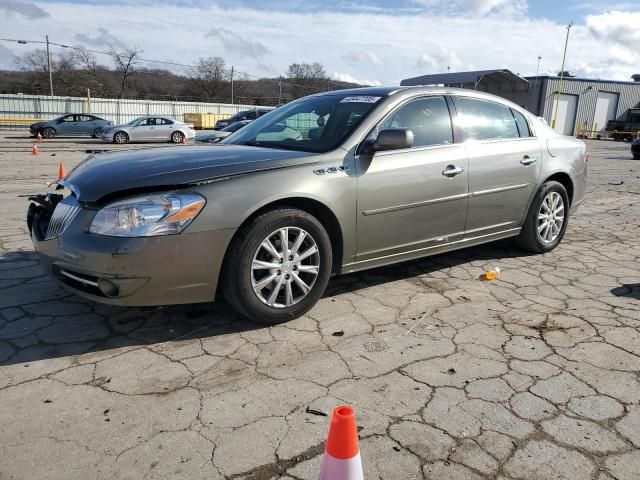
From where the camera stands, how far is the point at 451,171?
4188mm

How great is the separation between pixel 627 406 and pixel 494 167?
2.44 meters

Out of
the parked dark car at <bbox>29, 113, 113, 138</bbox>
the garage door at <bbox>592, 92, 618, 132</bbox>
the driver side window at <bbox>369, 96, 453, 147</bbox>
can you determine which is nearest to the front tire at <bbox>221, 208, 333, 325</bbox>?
the driver side window at <bbox>369, 96, 453, 147</bbox>

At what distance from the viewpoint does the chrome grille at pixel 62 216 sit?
125 inches

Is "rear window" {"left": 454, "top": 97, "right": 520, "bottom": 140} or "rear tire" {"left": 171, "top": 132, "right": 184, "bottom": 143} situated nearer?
"rear window" {"left": 454, "top": 97, "right": 520, "bottom": 140}

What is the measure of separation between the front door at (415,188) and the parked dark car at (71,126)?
84.7ft

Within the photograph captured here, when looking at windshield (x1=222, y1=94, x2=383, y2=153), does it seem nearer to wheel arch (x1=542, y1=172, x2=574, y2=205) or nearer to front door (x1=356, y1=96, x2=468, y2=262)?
front door (x1=356, y1=96, x2=468, y2=262)

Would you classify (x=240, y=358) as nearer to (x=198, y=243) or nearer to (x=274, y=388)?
(x=274, y=388)

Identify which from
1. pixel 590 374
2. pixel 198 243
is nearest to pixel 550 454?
pixel 590 374

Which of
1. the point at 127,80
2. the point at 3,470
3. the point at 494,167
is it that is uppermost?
the point at 127,80

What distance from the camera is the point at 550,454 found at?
7.31ft

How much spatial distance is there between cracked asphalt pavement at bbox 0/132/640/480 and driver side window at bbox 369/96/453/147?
1.22m

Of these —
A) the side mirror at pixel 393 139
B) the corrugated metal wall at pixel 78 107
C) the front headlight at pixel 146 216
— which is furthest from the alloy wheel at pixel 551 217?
the corrugated metal wall at pixel 78 107

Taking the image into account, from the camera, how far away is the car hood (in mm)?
3070

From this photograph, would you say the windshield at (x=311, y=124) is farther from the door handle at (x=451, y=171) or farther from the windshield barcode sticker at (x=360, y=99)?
the door handle at (x=451, y=171)
